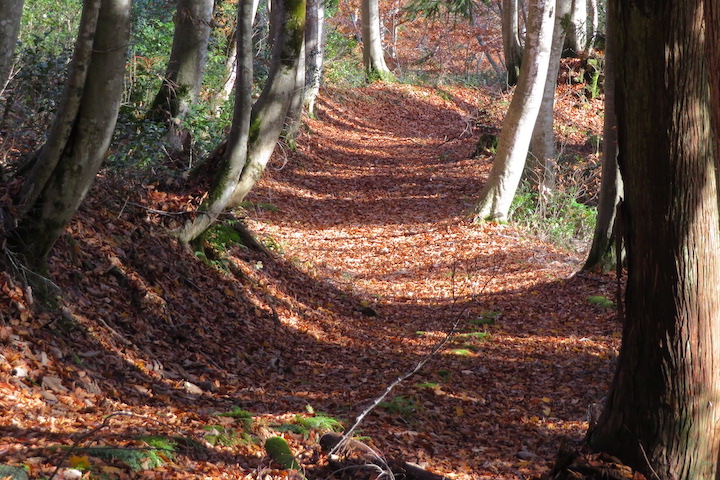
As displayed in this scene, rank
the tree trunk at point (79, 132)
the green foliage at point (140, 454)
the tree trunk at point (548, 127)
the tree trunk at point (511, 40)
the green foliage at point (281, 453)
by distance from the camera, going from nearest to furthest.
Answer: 1. the green foliage at point (140, 454)
2. the green foliage at point (281, 453)
3. the tree trunk at point (79, 132)
4. the tree trunk at point (548, 127)
5. the tree trunk at point (511, 40)

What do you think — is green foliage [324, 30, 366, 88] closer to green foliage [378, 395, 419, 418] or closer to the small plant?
green foliage [378, 395, 419, 418]

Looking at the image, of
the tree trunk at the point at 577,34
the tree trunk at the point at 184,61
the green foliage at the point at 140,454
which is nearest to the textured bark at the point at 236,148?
the tree trunk at the point at 184,61

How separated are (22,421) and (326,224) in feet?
33.6

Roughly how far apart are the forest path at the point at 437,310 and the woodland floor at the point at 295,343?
0.12 feet

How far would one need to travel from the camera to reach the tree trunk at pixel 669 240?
13.0 feet

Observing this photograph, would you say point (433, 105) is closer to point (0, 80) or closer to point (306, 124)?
point (306, 124)

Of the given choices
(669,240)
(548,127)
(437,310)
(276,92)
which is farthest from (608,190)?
(669,240)

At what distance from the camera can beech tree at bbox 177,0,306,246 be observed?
27.7 ft

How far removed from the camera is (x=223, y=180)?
340 inches

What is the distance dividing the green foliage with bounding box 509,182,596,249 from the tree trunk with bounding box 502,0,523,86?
805 cm

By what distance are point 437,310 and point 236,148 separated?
3.63m

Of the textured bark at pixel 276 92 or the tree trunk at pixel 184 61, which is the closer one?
the tree trunk at pixel 184 61

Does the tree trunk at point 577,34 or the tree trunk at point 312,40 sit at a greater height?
the tree trunk at point 577,34

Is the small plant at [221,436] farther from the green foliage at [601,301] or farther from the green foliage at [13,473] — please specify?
the green foliage at [601,301]
